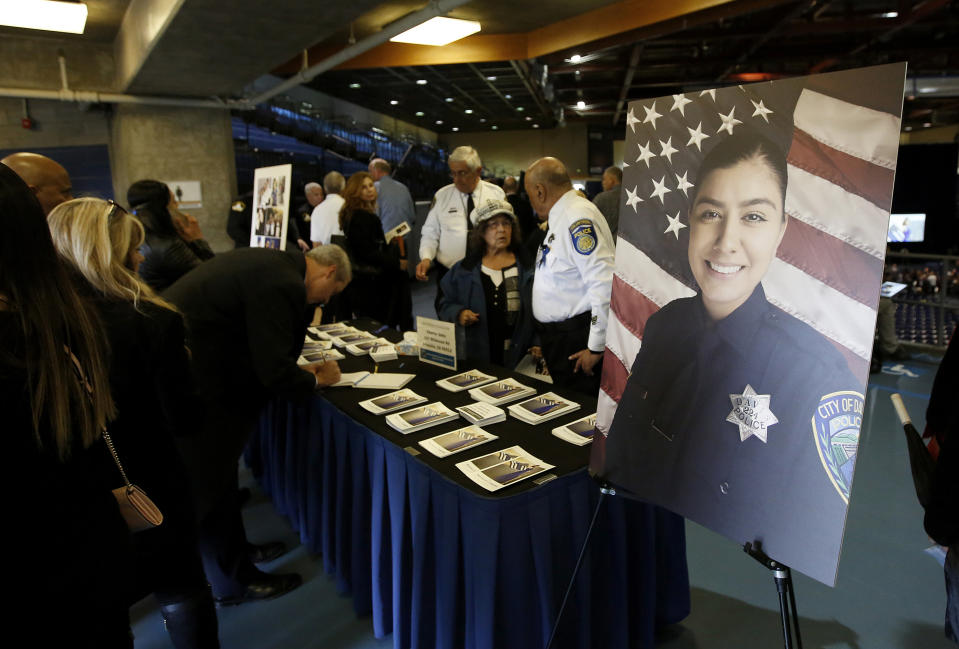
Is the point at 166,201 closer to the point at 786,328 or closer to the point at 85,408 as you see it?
the point at 85,408

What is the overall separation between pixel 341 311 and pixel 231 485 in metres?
2.83

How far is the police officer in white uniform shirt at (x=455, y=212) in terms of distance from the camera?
390 centimetres

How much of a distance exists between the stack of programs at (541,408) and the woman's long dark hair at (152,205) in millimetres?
2129

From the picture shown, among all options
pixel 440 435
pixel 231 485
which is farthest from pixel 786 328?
pixel 231 485

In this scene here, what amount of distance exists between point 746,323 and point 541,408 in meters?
0.99

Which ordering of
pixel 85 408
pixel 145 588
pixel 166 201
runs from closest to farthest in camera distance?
pixel 85 408 < pixel 145 588 < pixel 166 201

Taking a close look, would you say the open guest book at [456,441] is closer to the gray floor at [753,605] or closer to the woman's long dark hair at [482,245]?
the gray floor at [753,605]

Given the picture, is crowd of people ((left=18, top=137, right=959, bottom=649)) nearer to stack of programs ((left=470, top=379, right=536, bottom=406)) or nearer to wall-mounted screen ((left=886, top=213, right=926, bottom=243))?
stack of programs ((left=470, top=379, right=536, bottom=406))

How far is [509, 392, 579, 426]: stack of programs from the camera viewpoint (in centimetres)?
190

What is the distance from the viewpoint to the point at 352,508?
2020 millimetres

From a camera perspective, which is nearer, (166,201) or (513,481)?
(513,481)

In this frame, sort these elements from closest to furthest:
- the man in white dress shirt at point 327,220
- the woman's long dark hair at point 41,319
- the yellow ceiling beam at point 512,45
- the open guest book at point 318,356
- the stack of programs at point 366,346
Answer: the woman's long dark hair at point 41,319 → the open guest book at point 318,356 → the stack of programs at point 366,346 → the man in white dress shirt at point 327,220 → the yellow ceiling beam at point 512,45

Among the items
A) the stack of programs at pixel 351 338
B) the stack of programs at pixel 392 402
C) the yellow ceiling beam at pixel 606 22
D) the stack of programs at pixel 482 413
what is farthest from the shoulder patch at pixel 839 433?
the yellow ceiling beam at pixel 606 22

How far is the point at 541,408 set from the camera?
1974 millimetres
